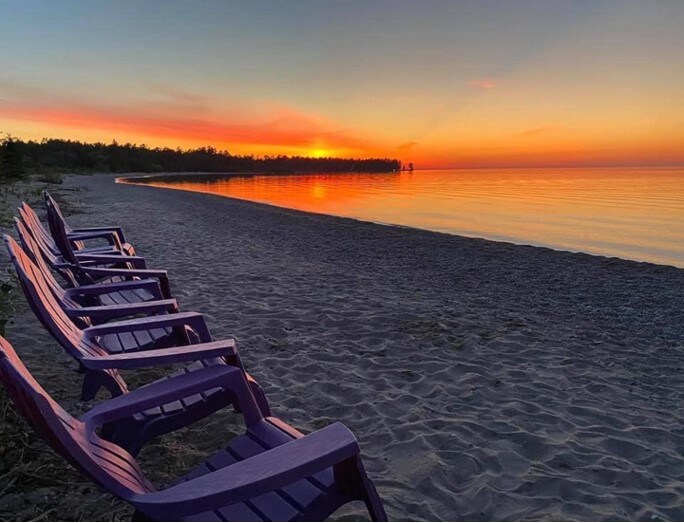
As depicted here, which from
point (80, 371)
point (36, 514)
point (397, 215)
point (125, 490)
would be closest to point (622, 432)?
point (125, 490)

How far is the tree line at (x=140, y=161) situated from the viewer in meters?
55.3

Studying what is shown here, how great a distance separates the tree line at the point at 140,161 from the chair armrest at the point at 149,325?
80.5 ft

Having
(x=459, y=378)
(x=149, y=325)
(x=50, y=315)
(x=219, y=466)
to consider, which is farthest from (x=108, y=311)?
(x=459, y=378)

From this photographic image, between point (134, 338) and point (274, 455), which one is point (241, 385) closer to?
point (274, 455)

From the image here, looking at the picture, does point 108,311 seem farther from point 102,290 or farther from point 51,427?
point 51,427

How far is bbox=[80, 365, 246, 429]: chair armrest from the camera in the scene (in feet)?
5.98

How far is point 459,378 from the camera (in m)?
4.11

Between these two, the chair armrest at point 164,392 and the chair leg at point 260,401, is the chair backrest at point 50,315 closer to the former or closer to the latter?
the chair armrest at point 164,392

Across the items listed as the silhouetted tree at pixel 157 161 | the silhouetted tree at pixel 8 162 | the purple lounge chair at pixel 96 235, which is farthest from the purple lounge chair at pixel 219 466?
the silhouetted tree at pixel 157 161

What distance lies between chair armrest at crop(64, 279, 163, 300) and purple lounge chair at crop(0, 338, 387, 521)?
2143 mm

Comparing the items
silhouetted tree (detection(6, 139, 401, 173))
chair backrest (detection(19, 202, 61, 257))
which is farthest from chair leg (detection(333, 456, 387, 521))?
silhouetted tree (detection(6, 139, 401, 173))

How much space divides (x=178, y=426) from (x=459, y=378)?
2455 millimetres

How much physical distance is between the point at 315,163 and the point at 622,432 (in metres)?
157

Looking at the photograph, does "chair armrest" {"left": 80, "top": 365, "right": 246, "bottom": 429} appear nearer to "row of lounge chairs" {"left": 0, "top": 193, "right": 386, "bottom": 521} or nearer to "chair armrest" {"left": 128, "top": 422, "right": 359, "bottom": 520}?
"row of lounge chairs" {"left": 0, "top": 193, "right": 386, "bottom": 521}
